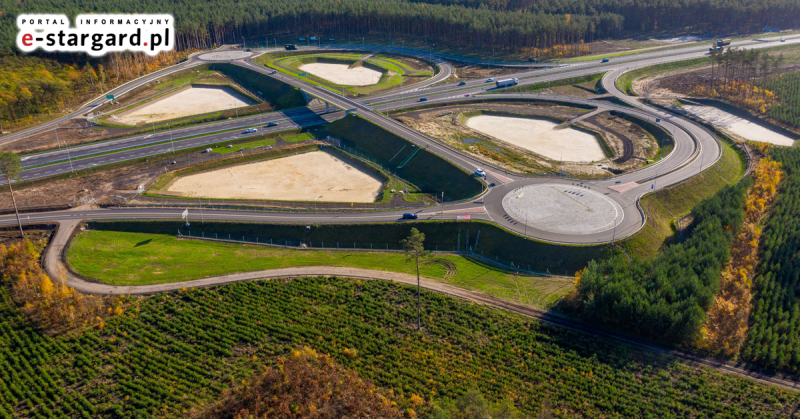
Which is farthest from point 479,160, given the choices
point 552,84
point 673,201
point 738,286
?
point 552,84

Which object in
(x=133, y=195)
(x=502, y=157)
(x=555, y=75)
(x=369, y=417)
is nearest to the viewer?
(x=369, y=417)

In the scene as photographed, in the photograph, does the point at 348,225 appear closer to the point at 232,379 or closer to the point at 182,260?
the point at 182,260

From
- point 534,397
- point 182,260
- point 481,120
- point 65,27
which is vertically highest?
point 65,27

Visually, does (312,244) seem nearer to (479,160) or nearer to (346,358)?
(346,358)

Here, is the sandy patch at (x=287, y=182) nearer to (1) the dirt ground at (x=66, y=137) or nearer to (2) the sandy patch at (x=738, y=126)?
(1) the dirt ground at (x=66, y=137)

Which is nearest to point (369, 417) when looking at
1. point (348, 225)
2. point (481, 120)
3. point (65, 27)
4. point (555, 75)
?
point (348, 225)
